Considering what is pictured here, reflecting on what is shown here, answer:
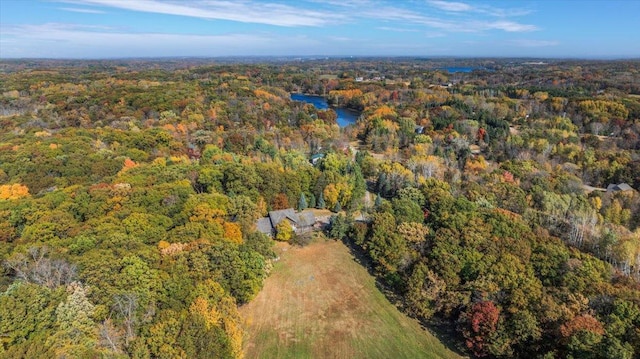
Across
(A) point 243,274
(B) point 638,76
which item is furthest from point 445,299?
(B) point 638,76

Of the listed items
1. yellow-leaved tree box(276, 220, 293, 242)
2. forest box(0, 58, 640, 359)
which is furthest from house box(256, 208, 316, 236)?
forest box(0, 58, 640, 359)

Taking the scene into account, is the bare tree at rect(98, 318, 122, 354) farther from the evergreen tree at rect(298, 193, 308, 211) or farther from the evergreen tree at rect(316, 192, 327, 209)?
the evergreen tree at rect(316, 192, 327, 209)

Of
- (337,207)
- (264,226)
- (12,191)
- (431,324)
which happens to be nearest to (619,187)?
(337,207)

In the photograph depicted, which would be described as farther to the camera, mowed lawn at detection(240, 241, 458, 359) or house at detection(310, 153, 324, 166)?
house at detection(310, 153, 324, 166)

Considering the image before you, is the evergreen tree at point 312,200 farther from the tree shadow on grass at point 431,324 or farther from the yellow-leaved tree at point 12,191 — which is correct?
the yellow-leaved tree at point 12,191

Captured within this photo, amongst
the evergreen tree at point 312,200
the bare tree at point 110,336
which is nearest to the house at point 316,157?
the evergreen tree at point 312,200

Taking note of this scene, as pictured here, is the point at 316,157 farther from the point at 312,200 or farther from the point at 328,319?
the point at 328,319

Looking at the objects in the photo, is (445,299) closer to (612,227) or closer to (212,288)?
(212,288)
